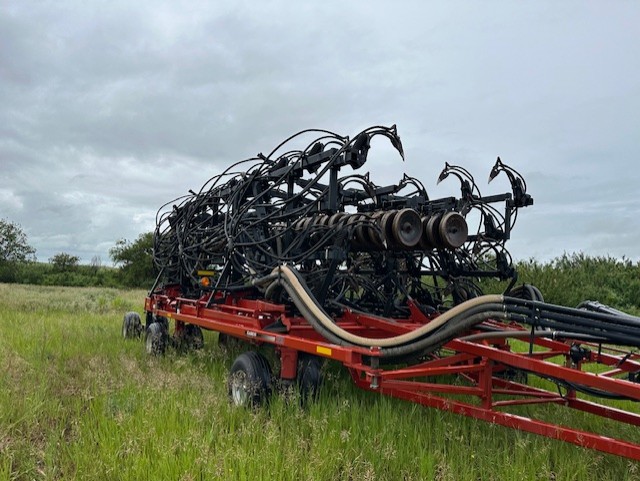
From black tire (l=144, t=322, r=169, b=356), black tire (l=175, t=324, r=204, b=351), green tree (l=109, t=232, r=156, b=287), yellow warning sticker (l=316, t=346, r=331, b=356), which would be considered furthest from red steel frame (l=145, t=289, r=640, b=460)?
green tree (l=109, t=232, r=156, b=287)

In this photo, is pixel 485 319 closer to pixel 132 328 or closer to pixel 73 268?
pixel 132 328

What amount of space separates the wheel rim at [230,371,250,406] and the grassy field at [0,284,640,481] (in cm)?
14

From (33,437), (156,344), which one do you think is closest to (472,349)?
(33,437)

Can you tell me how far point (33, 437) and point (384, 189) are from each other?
4.72 metres

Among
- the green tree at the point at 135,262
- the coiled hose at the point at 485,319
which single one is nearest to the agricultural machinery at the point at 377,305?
the coiled hose at the point at 485,319

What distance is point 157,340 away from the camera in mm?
7258

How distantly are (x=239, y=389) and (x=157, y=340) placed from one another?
9.78 ft

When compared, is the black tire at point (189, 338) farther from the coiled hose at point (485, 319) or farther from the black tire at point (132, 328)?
the coiled hose at point (485, 319)

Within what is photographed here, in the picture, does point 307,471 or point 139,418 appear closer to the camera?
point 307,471

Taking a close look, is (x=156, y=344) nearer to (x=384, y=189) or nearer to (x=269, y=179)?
(x=269, y=179)

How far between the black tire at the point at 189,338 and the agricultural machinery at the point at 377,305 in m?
0.02

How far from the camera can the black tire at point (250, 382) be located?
447 centimetres

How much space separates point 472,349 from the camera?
4066mm

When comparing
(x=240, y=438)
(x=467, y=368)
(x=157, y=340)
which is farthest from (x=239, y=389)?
(x=157, y=340)
